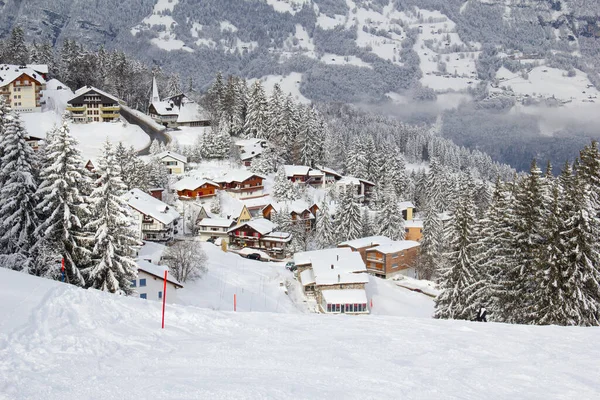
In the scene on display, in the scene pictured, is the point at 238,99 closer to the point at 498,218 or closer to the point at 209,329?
the point at 498,218

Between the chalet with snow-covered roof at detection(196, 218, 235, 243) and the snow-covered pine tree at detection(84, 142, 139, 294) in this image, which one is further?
the chalet with snow-covered roof at detection(196, 218, 235, 243)

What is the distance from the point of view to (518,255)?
96.5ft

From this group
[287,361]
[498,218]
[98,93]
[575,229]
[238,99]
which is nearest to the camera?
[287,361]

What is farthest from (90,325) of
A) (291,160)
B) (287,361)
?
(291,160)

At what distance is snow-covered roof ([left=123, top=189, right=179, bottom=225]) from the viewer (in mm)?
66438

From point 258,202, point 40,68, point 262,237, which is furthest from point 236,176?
point 40,68

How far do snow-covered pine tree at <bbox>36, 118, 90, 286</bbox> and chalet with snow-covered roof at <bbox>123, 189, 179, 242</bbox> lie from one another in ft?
119

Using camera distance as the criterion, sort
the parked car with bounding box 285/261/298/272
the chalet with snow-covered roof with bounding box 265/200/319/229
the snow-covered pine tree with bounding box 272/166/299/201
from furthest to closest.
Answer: the snow-covered pine tree with bounding box 272/166/299/201, the chalet with snow-covered roof with bounding box 265/200/319/229, the parked car with bounding box 285/261/298/272

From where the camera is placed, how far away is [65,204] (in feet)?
91.9

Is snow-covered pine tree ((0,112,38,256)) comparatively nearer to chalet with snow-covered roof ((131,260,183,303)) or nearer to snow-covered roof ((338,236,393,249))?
chalet with snow-covered roof ((131,260,183,303))

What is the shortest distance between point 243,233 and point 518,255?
4790 centimetres

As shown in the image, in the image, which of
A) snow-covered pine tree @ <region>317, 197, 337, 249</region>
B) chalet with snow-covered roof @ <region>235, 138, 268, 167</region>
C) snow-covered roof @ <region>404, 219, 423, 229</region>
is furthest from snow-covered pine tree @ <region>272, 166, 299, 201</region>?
snow-covered roof @ <region>404, 219, 423, 229</region>

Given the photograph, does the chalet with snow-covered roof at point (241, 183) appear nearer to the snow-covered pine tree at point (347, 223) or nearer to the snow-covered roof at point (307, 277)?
the snow-covered pine tree at point (347, 223)

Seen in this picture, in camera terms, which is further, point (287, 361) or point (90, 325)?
point (90, 325)
